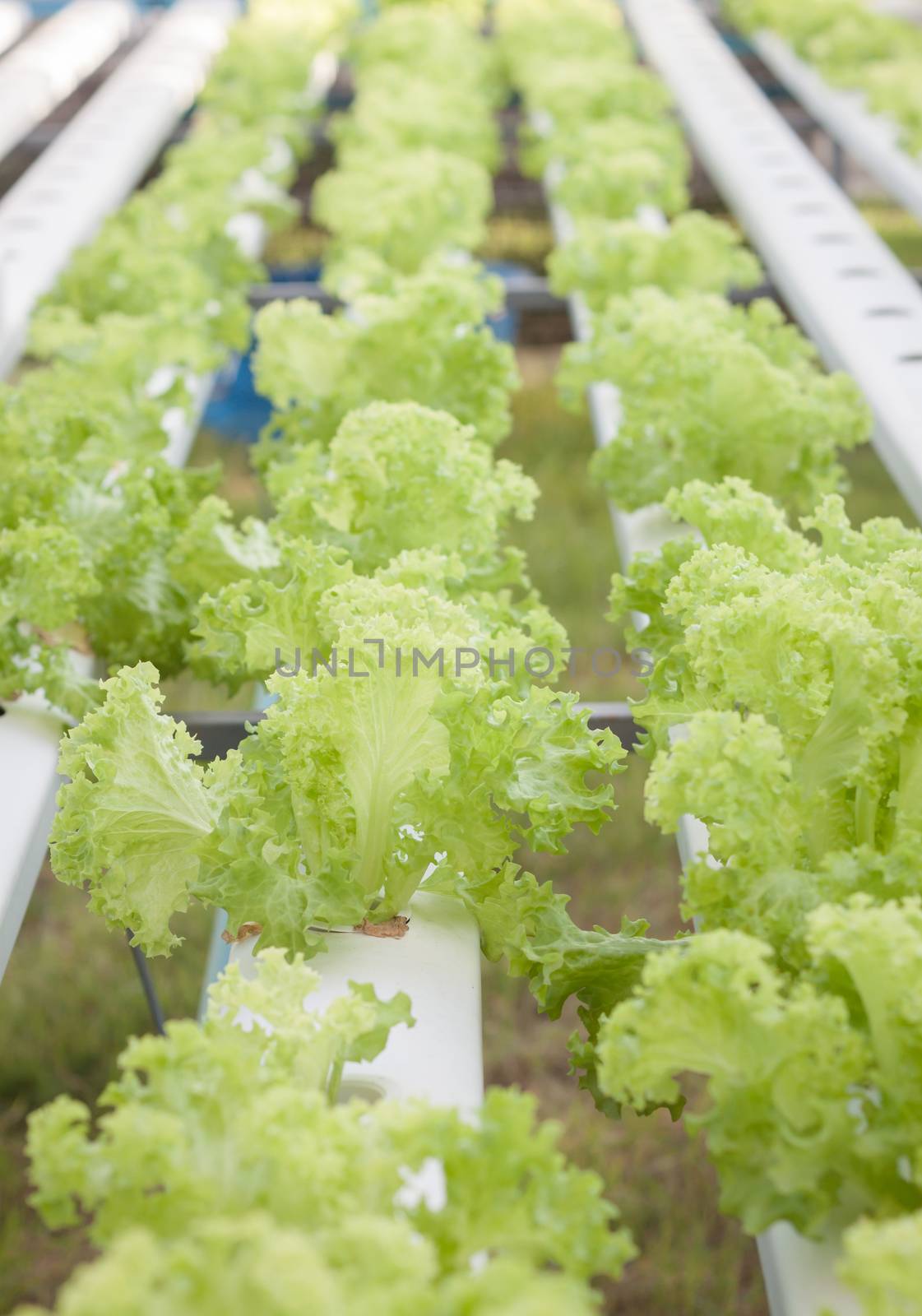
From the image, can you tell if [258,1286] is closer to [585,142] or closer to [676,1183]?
[676,1183]

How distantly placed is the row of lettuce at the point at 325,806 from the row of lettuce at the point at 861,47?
2728 mm

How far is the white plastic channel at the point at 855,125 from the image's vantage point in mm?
5070

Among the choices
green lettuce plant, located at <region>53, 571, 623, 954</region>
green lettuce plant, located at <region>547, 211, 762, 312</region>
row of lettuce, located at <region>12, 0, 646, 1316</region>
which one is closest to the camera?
row of lettuce, located at <region>12, 0, 646, 1316</region>

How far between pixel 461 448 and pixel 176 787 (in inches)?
35.1

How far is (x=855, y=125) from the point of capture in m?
5.88

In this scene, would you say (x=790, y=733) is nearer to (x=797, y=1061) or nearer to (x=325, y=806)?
(x=797, y=1061)

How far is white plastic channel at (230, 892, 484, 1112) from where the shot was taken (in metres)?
1.73

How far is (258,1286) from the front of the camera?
1.13 meters

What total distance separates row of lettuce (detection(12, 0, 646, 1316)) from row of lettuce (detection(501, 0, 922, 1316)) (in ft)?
0.57

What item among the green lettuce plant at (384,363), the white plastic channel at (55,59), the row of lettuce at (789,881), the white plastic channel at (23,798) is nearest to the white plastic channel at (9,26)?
the white plastic channel at (55,59)

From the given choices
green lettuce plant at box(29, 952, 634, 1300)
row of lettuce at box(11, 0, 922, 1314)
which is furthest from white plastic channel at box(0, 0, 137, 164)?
green lettuce plant at box(29, 952, 634, 1300)

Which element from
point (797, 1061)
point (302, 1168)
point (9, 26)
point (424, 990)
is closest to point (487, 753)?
point (424, 990)

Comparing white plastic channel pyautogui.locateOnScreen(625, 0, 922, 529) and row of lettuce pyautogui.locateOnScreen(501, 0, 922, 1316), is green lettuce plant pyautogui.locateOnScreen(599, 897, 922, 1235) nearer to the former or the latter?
A: row of lettuce pyautogui.locateOnScreen(501, 0, 922, 1316)

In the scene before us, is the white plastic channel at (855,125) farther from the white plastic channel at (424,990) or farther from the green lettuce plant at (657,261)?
the white plastic channel at (424,990)
